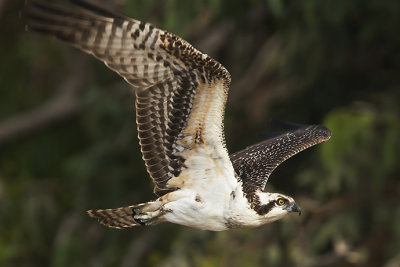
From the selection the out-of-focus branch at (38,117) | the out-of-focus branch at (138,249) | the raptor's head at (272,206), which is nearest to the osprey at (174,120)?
the raptor's head at (272,206)

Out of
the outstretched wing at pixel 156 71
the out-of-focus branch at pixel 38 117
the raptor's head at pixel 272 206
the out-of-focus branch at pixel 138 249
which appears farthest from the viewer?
the out-of-focus branch at pixel 38 117

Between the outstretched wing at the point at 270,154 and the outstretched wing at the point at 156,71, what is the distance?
64cm

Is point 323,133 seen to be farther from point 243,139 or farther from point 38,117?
point 38,117

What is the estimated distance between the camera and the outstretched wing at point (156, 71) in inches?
251

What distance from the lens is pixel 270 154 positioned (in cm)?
808

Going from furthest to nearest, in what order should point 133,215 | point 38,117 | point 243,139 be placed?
1. point 38,117
2. point 243,139
3. point 133,215

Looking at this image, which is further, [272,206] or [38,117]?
[38,117]

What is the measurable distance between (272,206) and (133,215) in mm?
1084

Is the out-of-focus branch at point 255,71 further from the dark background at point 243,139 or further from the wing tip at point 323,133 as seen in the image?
the wing tip at point 323,133

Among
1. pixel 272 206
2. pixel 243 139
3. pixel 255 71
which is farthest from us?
pixel 255 71

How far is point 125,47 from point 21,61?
29.7 feet

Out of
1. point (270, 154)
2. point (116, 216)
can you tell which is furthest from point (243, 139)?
point (116, 216)

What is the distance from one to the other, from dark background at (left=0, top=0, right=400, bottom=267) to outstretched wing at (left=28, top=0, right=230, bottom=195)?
3.09m

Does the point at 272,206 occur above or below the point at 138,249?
above
